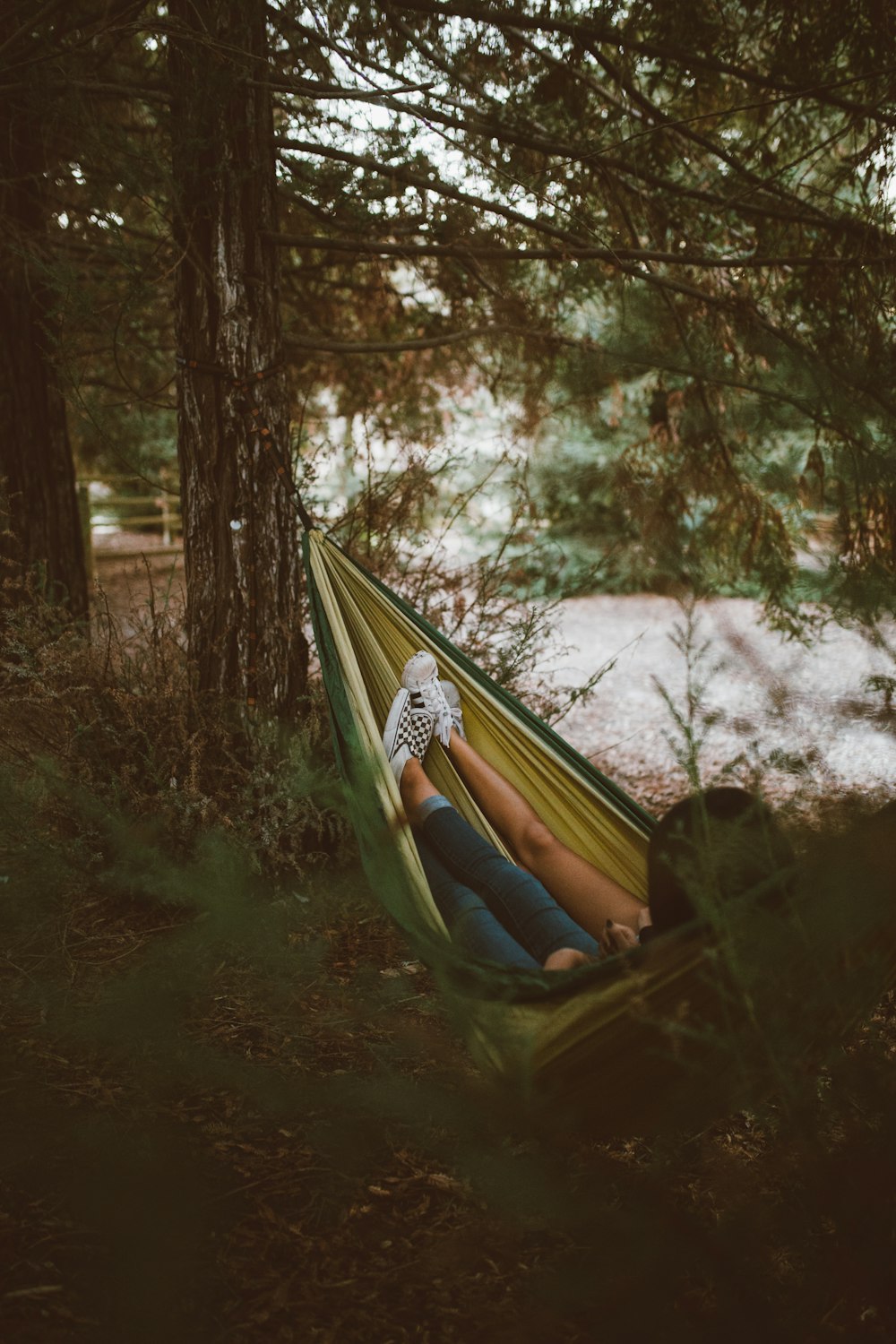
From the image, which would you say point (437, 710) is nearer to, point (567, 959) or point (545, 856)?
point (545, 856)

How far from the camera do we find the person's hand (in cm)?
165

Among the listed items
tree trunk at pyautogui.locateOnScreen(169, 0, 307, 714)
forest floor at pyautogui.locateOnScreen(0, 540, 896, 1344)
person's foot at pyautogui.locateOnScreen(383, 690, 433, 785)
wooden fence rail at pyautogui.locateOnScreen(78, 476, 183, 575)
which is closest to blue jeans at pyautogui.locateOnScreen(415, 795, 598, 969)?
person's foot at pyautogui.locateOnScreen(383, 690, 433, 785)

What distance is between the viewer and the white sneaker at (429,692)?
2.28 meters

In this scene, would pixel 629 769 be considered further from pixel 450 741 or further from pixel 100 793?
pixel 100 793

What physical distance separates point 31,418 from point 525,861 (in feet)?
8.04

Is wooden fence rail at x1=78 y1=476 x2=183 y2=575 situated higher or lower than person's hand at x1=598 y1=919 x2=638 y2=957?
higher

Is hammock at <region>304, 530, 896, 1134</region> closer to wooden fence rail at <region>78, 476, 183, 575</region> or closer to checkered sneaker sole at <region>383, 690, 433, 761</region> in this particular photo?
checkered sneaker sole at <region>383, 690, 433, 761</region>

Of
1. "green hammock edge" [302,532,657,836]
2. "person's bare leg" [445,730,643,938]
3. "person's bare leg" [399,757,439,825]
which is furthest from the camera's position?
"person's bare leg" [399,757,439,825]

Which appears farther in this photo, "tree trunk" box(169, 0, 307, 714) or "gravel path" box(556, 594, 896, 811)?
"tree trunk" box(169, 0, 307, 714)

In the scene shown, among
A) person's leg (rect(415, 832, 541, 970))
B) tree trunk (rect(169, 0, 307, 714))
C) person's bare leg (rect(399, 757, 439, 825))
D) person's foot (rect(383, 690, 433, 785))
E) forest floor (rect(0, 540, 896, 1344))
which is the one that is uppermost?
tree trunk (rect(169, 0, 307, 714))

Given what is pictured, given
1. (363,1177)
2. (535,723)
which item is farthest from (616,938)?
(535,723)

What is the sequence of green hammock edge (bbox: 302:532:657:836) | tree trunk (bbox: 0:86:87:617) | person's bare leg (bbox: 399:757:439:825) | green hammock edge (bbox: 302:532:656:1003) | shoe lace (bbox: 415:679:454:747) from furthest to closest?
tree trunk (bbox: 0:86:87:617) → shoe lace (bbox: 415:679:454:747) → person's bare leg (bbox: 399:757:439:825) → green hammock edge (bbox: 302:532:657:836) → green hammock edge (bbox: 302:532:656:1003)

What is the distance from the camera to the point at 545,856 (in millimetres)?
2021

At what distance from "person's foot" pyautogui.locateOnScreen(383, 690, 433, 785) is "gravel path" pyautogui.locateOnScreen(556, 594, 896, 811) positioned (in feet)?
1.82
